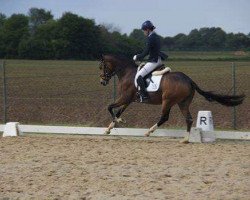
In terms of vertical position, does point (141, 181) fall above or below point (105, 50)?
below

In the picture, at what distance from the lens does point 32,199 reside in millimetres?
6867

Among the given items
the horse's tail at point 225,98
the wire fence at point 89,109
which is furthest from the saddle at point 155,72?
the wire fence at point 89,109

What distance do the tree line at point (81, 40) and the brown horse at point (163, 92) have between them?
298 cm

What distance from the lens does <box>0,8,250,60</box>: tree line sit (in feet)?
70.8

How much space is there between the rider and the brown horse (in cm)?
27

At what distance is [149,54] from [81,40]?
11939 mm

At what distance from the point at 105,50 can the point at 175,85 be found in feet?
26.7

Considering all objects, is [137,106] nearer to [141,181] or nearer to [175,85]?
[175,85]

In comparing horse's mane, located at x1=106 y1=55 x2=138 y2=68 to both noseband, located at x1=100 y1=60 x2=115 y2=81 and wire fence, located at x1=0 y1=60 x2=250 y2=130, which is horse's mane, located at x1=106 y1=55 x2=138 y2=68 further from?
wire fence, located at x1=0 y1=60 x2=250 y2=130

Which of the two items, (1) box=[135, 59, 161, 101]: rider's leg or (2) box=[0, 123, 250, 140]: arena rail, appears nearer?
(2) box=[0, 123, 250, 140]: arena rail

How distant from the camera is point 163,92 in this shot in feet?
41.3

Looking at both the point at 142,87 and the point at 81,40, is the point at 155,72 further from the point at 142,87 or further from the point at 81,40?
the point at 81,40

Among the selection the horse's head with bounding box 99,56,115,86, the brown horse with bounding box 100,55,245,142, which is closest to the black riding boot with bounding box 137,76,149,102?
the brown horse with bounding box 100,55,245,142

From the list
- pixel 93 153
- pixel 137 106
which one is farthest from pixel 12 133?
pixel 137 106
